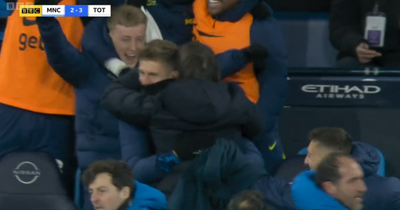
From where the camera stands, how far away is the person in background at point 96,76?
4.80m

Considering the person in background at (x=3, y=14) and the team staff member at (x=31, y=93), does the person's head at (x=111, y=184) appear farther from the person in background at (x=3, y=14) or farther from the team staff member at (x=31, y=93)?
the person in background at (x=3, y=14)

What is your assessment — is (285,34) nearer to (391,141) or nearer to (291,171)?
(391,141)

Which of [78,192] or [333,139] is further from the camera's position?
[78,192]

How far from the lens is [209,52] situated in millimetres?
4242

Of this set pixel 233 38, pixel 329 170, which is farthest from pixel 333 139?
pixel 233 38

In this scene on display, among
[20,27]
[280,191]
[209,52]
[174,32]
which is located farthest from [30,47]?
[280,191]

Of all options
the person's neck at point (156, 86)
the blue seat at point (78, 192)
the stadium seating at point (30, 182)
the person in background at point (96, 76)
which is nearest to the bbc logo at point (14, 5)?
the person in background at point (96, 76)

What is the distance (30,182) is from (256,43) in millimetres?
1295

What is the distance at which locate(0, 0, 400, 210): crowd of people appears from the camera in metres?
3.96

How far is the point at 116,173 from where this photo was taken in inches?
155

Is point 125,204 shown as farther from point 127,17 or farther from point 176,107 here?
point 127,17

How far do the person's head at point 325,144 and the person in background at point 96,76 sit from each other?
1080 mm

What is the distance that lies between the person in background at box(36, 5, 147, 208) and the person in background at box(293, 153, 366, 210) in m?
1.39

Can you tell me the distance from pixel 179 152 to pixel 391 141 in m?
1.77
